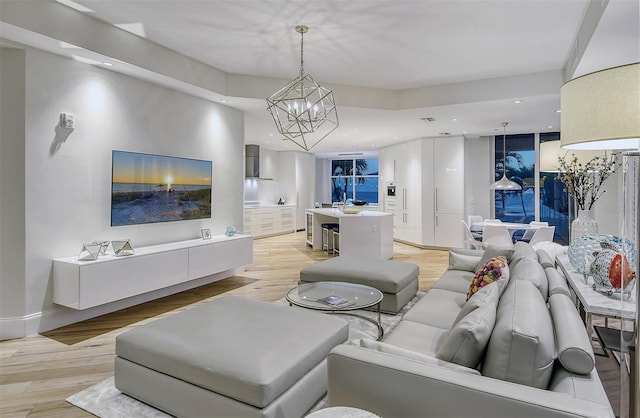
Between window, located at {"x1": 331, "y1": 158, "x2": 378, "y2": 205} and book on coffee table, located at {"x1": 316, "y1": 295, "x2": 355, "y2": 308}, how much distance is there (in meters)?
9.30

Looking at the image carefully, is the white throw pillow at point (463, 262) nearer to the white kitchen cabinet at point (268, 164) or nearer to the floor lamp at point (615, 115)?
the floor lamp at point (615, 115)

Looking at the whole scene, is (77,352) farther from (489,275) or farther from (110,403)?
(489,275)

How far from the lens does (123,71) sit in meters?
3.91

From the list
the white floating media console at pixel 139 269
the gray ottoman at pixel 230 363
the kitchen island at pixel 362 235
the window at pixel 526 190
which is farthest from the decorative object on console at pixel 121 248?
the window at pixel 526 190

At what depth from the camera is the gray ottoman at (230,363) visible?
176 cm

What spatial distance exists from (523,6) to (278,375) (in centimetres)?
345

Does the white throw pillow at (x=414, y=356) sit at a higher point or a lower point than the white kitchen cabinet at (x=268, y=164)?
lower

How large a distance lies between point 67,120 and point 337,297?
311cm

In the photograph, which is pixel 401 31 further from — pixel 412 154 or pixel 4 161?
pixel 412 154

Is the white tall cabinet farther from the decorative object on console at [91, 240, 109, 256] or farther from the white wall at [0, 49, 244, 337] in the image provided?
the decorative object on console at [91, 240, 109, 256]

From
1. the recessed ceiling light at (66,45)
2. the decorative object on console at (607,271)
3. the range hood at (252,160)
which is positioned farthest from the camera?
the range hood at (252,160)

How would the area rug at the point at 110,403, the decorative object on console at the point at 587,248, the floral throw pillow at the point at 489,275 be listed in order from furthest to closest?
the floral throw pillow at the point at 489,275 → the decorative object on console at the point at 587,248 → the area rug at the point at 110,403

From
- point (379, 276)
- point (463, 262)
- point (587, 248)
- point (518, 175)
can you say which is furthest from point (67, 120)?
point (518, 175)

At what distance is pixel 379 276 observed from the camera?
3.70 metres
